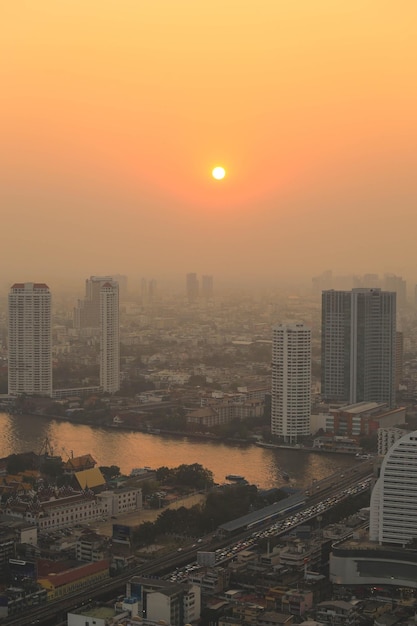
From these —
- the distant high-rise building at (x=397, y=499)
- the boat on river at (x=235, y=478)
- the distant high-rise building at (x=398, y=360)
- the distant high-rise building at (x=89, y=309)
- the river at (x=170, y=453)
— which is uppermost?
the distant high-rise building at (x=89, y=309)

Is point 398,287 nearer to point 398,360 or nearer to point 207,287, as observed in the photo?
point 398,360

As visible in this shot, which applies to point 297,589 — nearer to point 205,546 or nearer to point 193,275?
point 205,546

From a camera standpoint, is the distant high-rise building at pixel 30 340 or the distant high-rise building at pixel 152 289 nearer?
the distant high-rise building at pixel 30 340

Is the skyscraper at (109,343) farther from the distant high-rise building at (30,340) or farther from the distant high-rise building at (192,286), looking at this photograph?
the distant high-rise building at (192,286)

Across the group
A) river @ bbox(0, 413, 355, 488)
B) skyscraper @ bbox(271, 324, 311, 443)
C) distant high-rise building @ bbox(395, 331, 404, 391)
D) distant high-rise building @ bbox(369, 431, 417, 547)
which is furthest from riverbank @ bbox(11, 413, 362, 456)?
distant high-rise building @ bbox(369, 431, 417, 547)

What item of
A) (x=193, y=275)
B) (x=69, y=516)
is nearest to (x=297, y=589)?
(x=69, y=516)

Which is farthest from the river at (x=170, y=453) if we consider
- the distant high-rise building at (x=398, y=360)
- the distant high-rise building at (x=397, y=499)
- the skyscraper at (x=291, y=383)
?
the distant high-rise building at (x=398, y=360)

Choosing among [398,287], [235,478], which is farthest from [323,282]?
[235,478]
